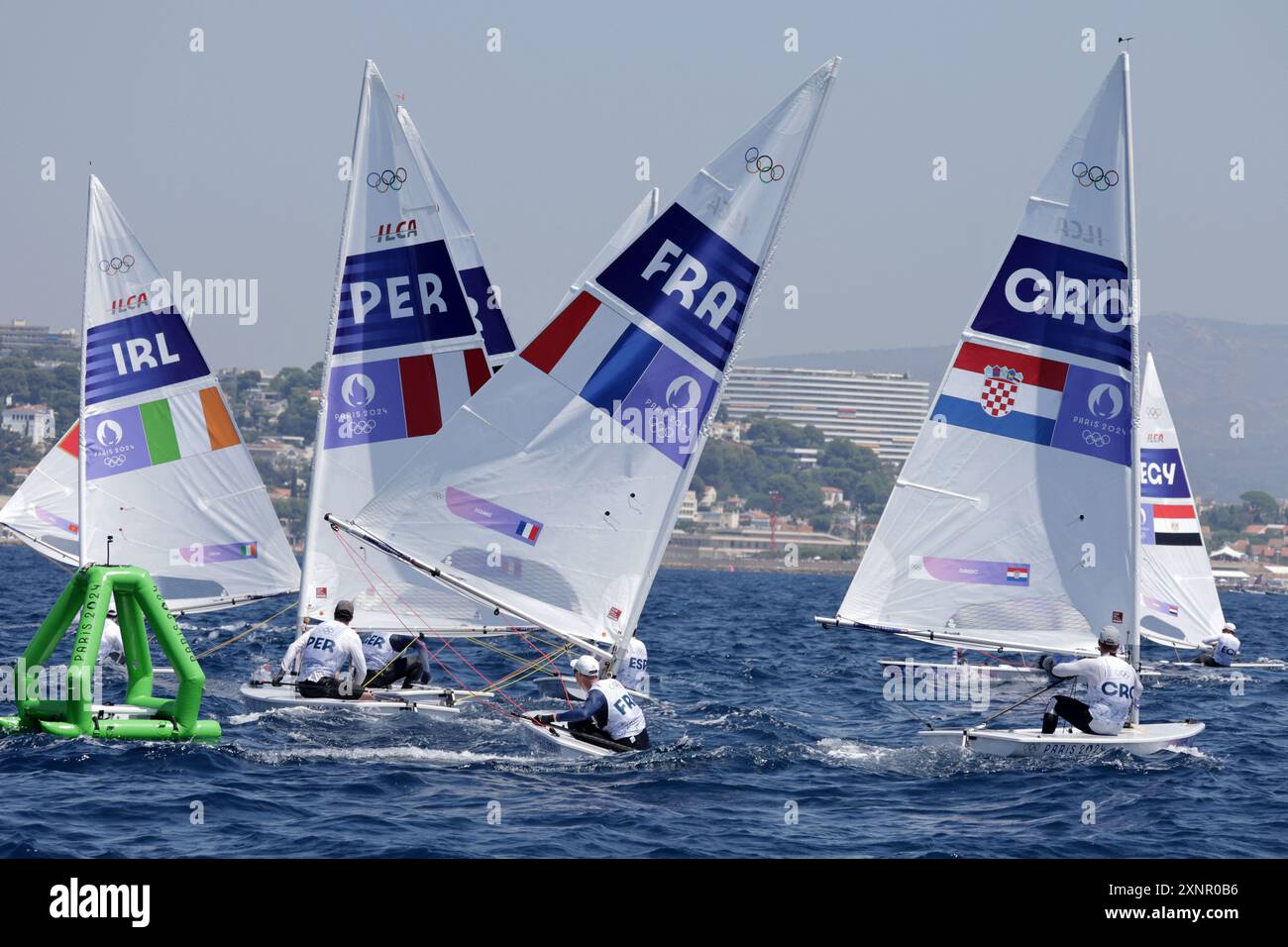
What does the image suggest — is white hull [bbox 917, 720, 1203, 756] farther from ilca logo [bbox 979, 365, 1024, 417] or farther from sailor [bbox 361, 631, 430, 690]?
sailor [bbox 361, 631, 430, 690]

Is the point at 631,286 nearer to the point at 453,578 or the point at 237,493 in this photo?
the point at 453,578

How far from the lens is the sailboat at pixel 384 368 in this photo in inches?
772

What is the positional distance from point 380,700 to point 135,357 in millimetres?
8383

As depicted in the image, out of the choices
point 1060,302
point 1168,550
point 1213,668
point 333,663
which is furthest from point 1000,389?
point 1168,550

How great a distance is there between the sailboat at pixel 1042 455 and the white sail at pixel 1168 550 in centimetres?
1200

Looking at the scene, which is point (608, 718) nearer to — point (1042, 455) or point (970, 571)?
point (970, 571)

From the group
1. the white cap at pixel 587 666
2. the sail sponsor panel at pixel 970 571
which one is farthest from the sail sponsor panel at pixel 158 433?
the sail sponsor panel at pixel 970 571

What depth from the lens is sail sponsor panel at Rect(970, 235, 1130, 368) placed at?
17641mm

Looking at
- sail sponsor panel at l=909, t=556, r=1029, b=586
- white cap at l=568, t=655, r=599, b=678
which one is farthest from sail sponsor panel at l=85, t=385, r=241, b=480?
sail sponsor panel at l=909, t=556, r=1029, b=586

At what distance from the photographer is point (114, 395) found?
22719 millimetres

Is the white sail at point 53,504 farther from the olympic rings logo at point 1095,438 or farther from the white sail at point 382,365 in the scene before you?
the olympic rings logo at point 1095,438

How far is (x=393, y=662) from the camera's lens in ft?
61.3
